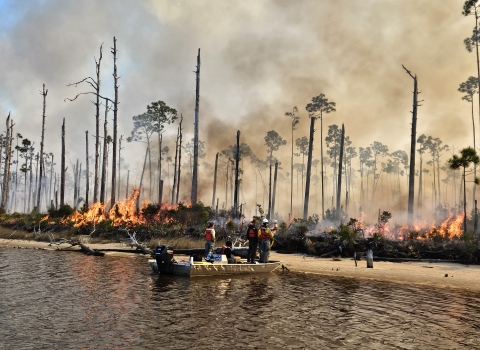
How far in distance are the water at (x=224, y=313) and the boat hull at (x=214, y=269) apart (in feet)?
1.42

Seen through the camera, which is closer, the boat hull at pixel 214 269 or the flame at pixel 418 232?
the boat hull at pixel 214 269

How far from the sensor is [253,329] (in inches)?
411

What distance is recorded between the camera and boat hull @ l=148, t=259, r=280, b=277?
1900 centimetres

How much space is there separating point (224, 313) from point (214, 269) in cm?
736

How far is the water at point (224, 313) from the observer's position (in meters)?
9.44

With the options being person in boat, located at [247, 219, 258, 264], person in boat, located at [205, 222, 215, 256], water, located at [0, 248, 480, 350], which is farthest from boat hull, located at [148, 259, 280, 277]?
person in boat, located at [205, 222, 215, 256]

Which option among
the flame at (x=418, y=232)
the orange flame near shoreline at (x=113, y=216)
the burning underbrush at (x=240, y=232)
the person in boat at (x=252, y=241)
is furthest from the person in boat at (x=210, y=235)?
the orange flame near shoreline at (x=113, y=216)

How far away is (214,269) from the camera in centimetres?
1944

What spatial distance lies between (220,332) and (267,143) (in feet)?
313

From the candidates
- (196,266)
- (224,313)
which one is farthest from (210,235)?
(224,313)

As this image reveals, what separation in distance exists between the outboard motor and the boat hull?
0.88ft

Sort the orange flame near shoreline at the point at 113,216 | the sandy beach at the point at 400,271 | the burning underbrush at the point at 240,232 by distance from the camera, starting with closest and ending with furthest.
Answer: the sandy beach at the point at 400,271, the burning underbrush at the point at 240,232, the orange flame near shoreline at the point at 113,216

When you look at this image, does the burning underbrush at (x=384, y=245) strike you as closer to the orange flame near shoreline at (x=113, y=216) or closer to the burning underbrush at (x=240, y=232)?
the burning underbrush at (x=240, y=232)

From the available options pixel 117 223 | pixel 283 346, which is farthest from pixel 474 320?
pixel 117 223
